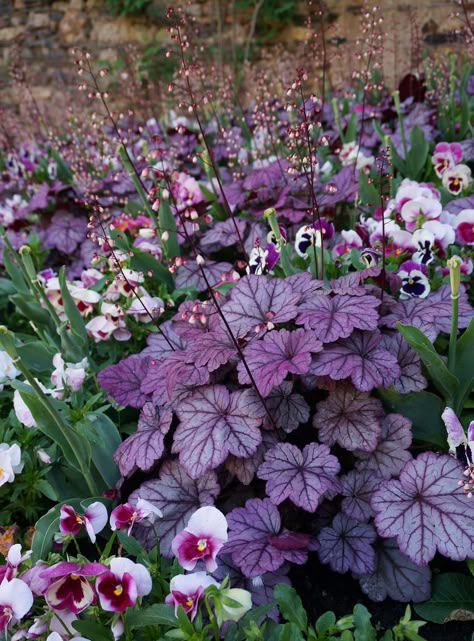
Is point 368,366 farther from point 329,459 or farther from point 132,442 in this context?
point 132,442

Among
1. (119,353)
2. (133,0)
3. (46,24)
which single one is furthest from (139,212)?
(46,24)

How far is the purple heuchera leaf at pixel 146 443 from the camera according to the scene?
4.40 feet

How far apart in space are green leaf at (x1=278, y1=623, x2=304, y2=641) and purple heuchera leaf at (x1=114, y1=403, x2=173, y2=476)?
446mm

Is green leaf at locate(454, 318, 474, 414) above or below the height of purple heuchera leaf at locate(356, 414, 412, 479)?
above

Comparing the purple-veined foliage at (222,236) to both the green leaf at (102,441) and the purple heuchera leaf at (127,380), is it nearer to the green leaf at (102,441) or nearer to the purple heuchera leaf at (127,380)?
the purple heuchera leaf at (127,380)

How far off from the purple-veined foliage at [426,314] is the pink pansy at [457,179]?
0.80 meters

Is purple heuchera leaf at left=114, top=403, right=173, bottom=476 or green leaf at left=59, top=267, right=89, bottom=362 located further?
green leaf at left=59, top=267, right=89, bottom=362

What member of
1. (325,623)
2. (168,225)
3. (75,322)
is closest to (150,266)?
(168,225)

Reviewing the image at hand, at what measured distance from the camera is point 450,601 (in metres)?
1.24

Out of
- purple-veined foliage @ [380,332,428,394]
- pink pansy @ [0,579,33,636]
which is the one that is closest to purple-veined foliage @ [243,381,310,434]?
purple-veined foliage @ [380,332,428,394]

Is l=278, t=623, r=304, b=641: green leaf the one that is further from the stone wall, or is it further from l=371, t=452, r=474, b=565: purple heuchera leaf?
the stone wall

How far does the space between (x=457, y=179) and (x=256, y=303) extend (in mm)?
1124

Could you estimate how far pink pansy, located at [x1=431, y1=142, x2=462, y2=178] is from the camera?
7.47 ft

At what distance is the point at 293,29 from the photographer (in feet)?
22.2
